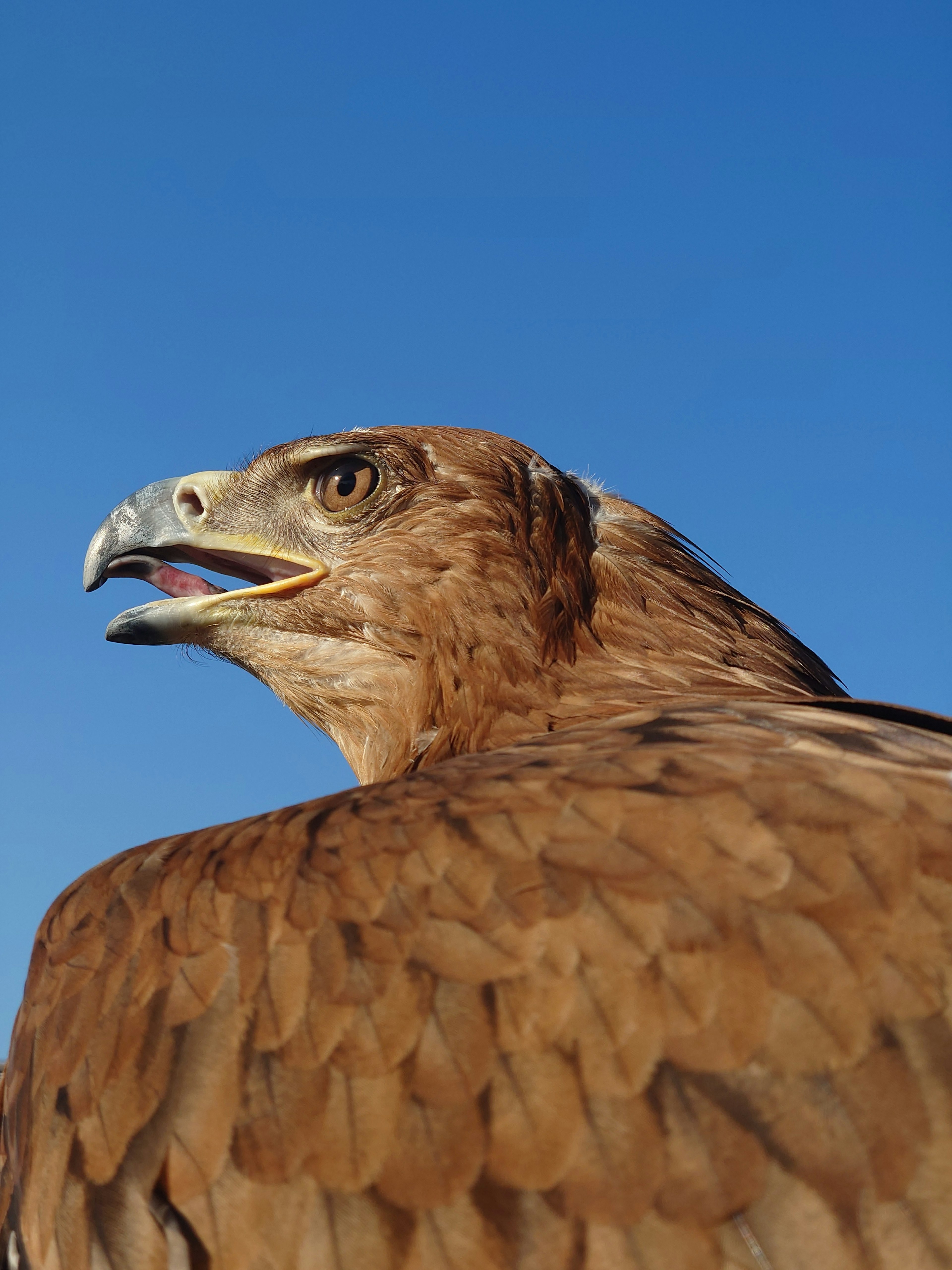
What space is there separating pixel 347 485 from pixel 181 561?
2.54 ft

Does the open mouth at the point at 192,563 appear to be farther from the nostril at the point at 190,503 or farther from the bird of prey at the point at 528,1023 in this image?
the bird of prey at the point at 528,1023

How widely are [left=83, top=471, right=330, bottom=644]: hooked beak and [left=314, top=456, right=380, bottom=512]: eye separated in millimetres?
227

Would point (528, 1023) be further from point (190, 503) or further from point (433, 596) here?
point (190, 503)

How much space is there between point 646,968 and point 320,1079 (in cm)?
57


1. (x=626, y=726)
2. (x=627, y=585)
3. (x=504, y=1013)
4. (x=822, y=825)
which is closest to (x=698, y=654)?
(x=627, y=585)

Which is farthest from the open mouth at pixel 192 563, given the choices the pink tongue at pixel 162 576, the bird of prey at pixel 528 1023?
the bird of prey at pixel 528 1023

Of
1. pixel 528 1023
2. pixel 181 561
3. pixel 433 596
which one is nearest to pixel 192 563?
pixel 181 561

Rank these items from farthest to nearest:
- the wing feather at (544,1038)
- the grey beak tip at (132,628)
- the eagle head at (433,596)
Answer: the grey beak tip at (132,628), the eagle head at (433,596), the wing feather at (544,1038)

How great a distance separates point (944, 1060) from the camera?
186cm

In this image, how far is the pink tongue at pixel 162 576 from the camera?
446 centimetres

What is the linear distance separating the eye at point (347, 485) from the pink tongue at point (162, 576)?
511mm

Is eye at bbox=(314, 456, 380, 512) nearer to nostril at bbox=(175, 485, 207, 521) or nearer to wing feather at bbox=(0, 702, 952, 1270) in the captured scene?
nostril at bbox=(175, 485, 207, 521)

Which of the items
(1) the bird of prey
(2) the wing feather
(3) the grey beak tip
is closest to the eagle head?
(3) the grey beak tip

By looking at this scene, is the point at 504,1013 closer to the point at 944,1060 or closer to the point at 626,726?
the point at 944,1060
